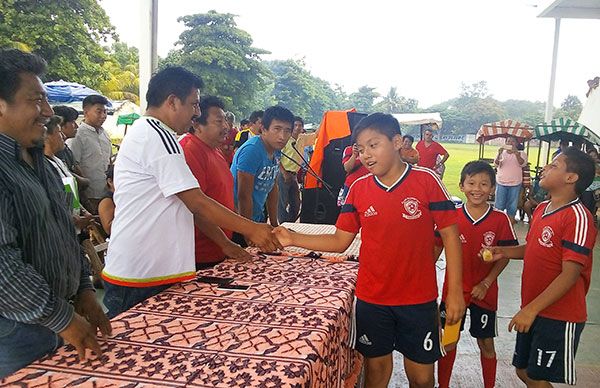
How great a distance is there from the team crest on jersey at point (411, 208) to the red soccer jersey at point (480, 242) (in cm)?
59

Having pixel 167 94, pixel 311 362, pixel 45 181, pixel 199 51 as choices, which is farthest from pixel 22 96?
pixel 199 51

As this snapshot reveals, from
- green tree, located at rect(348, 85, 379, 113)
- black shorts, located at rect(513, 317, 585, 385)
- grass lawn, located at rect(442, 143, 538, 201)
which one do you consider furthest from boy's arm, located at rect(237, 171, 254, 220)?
green tree, located at rect(348, 85, 379, 113)

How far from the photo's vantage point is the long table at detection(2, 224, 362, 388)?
1.21 meters

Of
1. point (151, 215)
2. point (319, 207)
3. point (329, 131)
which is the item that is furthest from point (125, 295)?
point (319, 207)

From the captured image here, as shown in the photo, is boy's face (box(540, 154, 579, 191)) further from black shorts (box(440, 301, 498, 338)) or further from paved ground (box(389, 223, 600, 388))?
paved ground (box(389, 223, 600, 388))

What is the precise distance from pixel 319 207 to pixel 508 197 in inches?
142

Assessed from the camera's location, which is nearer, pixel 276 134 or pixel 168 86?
pixel 168 86

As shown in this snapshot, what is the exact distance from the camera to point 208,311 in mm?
1703

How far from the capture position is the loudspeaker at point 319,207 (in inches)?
263

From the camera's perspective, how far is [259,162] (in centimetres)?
325

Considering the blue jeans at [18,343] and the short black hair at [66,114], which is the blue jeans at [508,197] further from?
the blue jeans at [18,343]

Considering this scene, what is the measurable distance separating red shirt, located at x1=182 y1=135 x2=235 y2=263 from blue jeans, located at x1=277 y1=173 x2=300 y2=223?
3.95 metres

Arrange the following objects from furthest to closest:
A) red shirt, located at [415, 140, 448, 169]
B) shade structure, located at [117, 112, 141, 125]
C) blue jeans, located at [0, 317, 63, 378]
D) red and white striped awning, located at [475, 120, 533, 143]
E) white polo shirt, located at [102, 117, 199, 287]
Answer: shade structure, located at [117, 112, 141, 125] → red and white striped awning, located at [475, 120, 533, 143] → red shirt, located at [415, 140, 448, 169] → white polo shirt, located at [102, 117, 199, 287] → blue jeans, located at [0, 317, 63, 378]

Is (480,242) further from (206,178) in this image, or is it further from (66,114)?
(66,114)
